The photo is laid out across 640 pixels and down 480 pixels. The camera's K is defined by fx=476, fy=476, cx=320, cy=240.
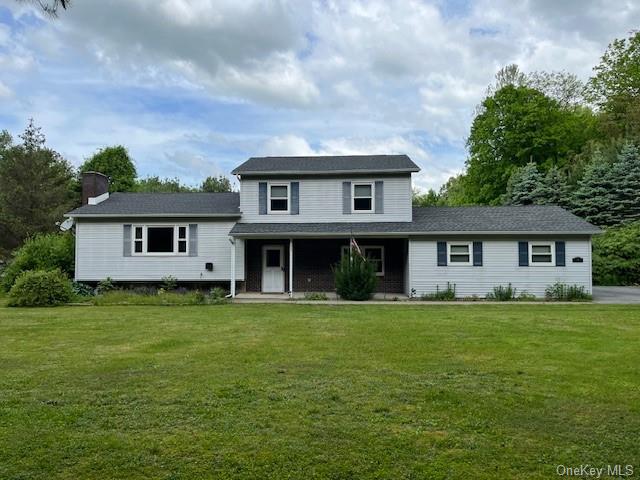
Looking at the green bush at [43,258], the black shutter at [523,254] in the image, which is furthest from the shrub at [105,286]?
the black shutter at [523,254]

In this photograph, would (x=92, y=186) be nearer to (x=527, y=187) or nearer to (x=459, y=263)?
(x=459, y=263)

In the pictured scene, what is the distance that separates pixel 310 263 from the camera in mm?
21031

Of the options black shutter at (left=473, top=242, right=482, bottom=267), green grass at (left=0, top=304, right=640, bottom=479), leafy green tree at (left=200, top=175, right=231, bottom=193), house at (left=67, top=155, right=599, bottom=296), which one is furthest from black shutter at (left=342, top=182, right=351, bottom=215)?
leafy green tree at (left=200, top=175, right=231, bottom=193)

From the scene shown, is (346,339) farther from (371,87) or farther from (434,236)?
(371,87)

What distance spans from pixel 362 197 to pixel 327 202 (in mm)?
1494

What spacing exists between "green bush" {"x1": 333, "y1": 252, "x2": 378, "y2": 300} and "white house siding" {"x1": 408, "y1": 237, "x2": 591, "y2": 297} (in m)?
1.87

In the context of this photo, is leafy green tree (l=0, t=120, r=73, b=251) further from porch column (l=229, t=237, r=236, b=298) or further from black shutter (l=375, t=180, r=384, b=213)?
black shutter (l=375, t=180, r=384, b=213)

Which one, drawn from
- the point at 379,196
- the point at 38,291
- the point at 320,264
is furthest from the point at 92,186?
the point at 379,196

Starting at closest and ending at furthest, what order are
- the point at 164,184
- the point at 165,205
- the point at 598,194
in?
1. the point at 165,205
2. the point at 598,194
3. the point at 164,184

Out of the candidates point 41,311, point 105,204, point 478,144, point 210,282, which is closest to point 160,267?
point 210,282

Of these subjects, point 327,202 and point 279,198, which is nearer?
point 327,202

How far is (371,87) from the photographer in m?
22.6

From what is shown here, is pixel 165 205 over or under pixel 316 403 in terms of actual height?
over

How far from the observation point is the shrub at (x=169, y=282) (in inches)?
782
